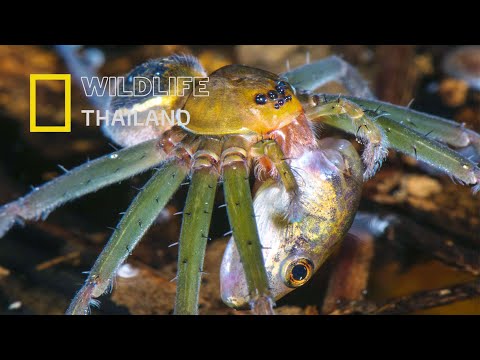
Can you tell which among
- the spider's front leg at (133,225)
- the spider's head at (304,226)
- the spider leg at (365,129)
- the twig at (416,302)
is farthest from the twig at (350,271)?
the spider's front leg at (133,225)

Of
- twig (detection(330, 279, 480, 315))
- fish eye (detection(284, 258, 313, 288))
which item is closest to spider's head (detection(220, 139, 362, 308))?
fish eye (detection(284, 258, 313, 288))

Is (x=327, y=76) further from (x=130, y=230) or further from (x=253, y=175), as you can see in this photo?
(x=130, y=230)

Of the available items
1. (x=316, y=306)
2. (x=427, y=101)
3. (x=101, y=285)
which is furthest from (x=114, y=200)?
(x=427, y=101)

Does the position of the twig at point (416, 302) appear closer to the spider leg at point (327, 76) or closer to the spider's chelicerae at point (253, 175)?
the spider's chelicerae at point (253, 175)

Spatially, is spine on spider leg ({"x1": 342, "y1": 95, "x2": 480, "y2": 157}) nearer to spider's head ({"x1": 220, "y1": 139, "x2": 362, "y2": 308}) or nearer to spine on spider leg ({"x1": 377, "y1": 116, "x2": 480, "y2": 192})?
spine on spider leg ({"x1": 377, "y1": 116, "x2": 480, "y2": 192})

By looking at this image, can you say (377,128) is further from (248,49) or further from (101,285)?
(248,49)

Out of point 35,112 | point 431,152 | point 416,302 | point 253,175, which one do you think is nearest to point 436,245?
point 416,302
